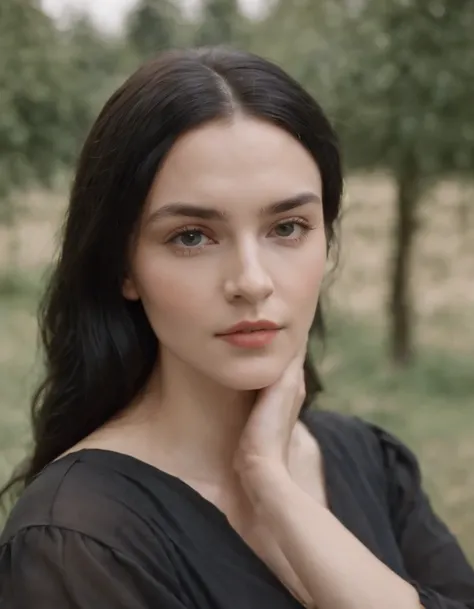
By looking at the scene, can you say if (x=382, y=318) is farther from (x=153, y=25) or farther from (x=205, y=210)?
(x=205, y=210)

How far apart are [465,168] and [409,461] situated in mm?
1252

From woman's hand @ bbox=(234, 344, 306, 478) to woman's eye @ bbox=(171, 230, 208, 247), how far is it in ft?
0.67

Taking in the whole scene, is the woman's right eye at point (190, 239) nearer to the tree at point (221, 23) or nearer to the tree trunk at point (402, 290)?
the tree at point (221, 23)

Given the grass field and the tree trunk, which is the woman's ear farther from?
the tree trunk

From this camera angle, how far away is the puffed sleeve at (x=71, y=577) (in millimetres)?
726

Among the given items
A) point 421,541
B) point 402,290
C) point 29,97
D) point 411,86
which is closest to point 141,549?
point 421,541

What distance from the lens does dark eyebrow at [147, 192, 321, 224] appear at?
2.56 feet

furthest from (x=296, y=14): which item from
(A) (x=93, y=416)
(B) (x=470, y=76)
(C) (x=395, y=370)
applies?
(A) (x=93, y=416)

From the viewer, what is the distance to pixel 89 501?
782 millimetres

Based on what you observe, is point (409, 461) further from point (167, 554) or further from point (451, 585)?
point (167, 554)

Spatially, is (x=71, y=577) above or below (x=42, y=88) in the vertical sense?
below

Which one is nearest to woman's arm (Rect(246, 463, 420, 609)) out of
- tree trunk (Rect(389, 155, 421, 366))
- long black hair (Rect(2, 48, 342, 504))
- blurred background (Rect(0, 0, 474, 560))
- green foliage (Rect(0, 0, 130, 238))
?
long black hair (Rect(2, 48, 342, 504))

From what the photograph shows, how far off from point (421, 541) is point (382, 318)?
1.52m

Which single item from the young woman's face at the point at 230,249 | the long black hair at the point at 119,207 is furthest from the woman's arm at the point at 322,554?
the long black hair at the point at 119,207
